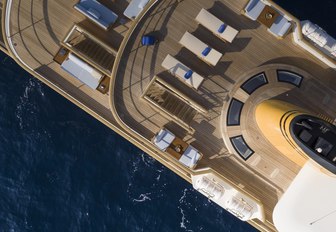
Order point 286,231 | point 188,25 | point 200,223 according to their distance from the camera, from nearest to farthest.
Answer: point 286,231 → point 188,25 → point 200,223

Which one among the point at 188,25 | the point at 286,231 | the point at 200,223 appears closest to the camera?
the point at 286,231

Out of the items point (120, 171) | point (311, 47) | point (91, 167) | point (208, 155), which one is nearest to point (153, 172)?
point (120, 171)

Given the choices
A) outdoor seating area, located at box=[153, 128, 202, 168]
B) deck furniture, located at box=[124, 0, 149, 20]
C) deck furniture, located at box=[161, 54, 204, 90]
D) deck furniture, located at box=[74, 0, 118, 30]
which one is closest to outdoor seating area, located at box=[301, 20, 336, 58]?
deck furniture, located at box=[161, 54, 204, 90]

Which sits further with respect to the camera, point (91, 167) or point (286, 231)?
point (91, 167)

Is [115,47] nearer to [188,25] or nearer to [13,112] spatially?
[188,25]

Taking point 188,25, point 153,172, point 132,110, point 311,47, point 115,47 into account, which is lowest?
point 153,172

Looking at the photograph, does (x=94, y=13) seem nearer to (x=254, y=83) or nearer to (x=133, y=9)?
(x=133, y=9)

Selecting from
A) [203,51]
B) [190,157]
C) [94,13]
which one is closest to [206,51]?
[203,51]
